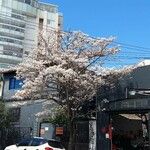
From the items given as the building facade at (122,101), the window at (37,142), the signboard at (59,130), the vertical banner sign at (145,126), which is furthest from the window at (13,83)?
the vertical banner sign at (145,126)

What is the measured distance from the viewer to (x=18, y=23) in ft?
381

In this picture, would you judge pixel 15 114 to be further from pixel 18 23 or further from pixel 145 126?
pixel 18 23

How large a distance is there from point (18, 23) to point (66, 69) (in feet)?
290

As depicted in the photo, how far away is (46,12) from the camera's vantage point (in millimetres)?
119500

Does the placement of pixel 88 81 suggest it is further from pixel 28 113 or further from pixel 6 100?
pixel 6 100

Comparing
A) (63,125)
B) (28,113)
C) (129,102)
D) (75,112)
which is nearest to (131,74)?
(129,102)

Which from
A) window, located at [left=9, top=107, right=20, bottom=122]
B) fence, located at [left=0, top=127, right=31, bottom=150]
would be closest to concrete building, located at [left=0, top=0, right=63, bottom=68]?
window, located at [left=9, top=107, right=20, bottom=122]

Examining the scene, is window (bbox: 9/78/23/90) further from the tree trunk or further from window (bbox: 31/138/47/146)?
window (bbox: 31/138/47/146)

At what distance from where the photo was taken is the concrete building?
372 ft

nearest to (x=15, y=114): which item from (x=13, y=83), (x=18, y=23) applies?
(x=13, y=83)

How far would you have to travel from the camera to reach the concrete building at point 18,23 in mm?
113350

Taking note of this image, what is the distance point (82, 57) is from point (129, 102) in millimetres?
4398

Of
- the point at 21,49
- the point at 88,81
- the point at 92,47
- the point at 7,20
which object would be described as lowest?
the point at 88,81

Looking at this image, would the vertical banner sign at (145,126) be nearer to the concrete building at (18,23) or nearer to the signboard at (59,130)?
the signboard at (59,130)
